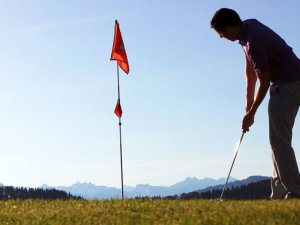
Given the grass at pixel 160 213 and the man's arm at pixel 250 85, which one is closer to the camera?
the grass at pixel 160 213

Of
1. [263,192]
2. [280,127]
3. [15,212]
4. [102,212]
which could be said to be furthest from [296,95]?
[263,192]

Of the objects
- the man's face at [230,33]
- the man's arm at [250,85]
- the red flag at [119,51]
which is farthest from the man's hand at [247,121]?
the red flag at [119,51]

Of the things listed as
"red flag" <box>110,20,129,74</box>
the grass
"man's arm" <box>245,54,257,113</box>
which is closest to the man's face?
"man's arm" <box>245,54,257,113</box>

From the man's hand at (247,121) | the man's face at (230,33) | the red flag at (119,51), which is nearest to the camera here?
the man's face at (230,33)

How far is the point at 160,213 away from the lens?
392 inches

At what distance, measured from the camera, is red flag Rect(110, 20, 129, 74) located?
23172 millimetres

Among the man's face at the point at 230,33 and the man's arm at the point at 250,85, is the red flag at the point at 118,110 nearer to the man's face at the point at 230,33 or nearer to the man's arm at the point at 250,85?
the man's arm at the point at 250,85

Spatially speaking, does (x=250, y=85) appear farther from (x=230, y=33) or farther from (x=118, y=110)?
(x=118, y=110)

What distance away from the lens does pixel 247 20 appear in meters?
11.1

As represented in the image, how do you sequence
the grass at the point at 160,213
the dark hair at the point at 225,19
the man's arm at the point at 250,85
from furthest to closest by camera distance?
the man's arm at the point at 250,85
the dark hair at the point at 225,19
the grass at the point at 160,213

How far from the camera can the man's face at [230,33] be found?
10836mm

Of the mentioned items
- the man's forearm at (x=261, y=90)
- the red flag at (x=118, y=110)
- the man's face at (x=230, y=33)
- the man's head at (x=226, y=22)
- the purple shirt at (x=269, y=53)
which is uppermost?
the red flag at (x=118, y=110)

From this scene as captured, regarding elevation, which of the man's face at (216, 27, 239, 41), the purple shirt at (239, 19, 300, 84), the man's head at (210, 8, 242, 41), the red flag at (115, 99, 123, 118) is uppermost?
the red flag at (115, 99, 123, 118)

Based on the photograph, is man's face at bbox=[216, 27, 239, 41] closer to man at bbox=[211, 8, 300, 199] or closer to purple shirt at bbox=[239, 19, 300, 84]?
man at bbox=[211, 8, 300, 199]
